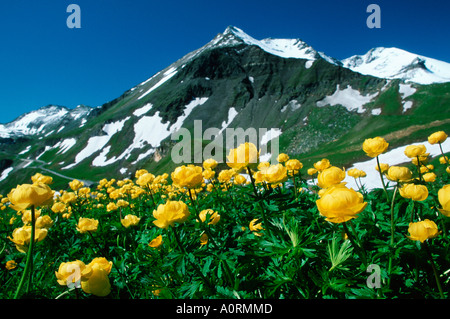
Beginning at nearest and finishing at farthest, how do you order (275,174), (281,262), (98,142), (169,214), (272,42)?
(169,214), (281,262), (275,174), (98,142), (272,42)

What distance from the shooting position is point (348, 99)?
38969 millimetres

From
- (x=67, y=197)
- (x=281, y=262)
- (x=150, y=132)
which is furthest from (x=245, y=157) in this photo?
(x=150, y=132)

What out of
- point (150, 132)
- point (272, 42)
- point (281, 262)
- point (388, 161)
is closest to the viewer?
point (281, 262)

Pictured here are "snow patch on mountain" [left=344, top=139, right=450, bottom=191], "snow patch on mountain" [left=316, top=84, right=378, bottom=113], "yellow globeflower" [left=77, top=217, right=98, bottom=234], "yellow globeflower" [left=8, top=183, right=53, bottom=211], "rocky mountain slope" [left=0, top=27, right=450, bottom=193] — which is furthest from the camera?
"snow patch on mountain" [left=316, top=84, right=378, bottom=113]

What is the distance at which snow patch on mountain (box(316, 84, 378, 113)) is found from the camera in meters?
36.7

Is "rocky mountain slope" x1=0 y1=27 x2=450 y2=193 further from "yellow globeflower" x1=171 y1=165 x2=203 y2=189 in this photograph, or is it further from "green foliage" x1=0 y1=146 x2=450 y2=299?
"yellow globeflower" x1=171 y1=165 x2=203 y2=189

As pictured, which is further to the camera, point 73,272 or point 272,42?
point 272,42

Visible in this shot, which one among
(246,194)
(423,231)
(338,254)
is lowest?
(338,254)

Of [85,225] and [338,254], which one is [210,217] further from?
[85,225]

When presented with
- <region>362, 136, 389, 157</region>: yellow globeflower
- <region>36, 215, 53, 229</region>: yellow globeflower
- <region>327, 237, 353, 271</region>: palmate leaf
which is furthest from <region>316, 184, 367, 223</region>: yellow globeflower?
<region>36, 215, 53, 229</region>: yellow globeflower

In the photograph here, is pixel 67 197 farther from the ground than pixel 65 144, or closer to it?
closer to it

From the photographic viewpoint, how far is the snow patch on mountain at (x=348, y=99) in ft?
120

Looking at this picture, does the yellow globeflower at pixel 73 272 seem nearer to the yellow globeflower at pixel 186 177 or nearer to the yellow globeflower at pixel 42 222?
A: the yellow globeflower at pixel 186 177
